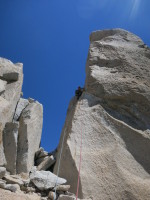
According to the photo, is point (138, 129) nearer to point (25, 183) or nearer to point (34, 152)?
point (34, 152)

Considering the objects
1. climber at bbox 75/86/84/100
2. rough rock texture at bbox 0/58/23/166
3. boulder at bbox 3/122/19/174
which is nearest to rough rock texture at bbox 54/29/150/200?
climber at bbox 75/86/84/100

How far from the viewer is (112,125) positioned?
9.27m

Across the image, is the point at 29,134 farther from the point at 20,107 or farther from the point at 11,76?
the point at 11,76

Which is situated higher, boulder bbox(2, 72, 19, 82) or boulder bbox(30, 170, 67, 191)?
boulder bbox(2, 72, 19, 82)

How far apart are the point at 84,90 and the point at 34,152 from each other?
11.8 feet

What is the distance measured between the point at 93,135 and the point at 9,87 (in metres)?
4.33

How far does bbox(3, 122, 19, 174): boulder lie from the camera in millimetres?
8090

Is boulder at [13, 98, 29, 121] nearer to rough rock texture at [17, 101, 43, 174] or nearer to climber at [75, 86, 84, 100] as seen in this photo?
rough rock texture at [17, 101, 43, 174]

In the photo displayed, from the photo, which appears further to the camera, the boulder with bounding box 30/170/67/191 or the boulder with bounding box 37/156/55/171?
the boulder with bounding box 37/156/55/171

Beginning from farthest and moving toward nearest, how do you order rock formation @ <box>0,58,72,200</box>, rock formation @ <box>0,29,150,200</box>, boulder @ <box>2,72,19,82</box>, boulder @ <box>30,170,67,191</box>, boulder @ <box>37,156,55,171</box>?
boulder @ <box>2,72,19,82</box>, boulder @ <box>37,156,55,171</box>, rock formation @ <box>0,29,150,200</box>, boulder @ <box>30,170,67,191</box>, rock formation @ <box>0,58,72,200</box>

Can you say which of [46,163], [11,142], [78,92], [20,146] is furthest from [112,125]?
[11,142]

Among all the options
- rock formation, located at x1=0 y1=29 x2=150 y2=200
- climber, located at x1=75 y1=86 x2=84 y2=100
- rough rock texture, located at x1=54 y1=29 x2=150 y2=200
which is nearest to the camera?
rock formation, located at x1=0 y1=29 x2=150 y2=200

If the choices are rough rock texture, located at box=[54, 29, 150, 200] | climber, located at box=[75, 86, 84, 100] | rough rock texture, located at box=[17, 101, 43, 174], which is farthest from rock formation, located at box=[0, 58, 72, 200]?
climber, located at box=[75, 86, 84, 100]

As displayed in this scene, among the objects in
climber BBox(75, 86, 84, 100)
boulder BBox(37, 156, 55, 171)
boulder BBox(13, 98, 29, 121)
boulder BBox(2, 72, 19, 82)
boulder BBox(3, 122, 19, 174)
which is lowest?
boulder BBox(37, 156, 55, 171)
